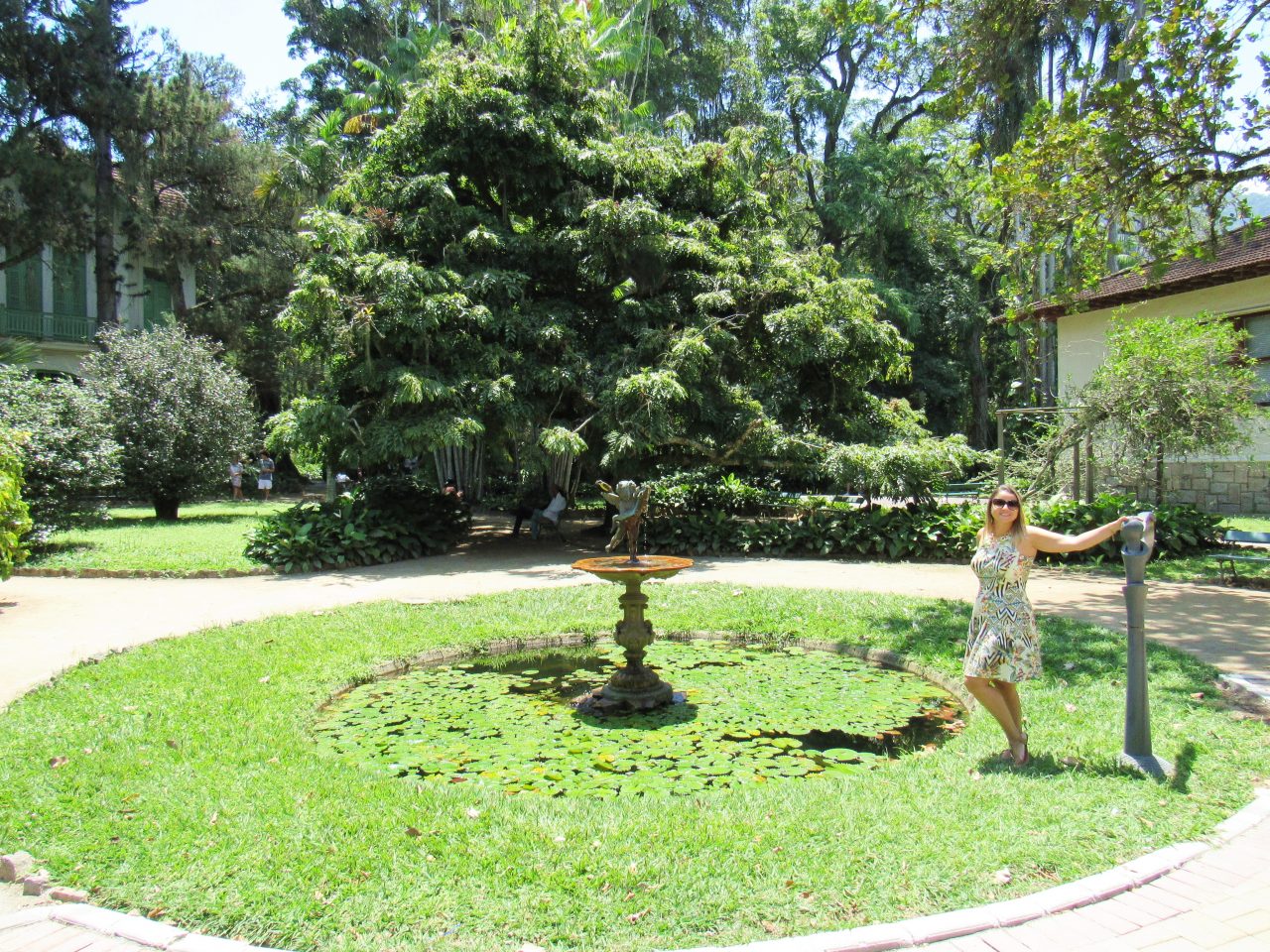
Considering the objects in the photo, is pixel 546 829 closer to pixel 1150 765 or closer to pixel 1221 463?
pixel 1150 765

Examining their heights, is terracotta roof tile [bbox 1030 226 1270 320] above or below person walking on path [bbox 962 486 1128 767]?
above

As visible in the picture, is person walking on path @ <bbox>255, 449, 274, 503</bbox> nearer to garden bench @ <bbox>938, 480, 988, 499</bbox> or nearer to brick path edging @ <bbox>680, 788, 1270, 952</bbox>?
garden bench @ <bbox>938, 480, 988, 499</bbox>

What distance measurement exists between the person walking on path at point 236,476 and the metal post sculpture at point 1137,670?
2060 centimetres

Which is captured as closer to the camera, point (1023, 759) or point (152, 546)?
point (1023, 759)

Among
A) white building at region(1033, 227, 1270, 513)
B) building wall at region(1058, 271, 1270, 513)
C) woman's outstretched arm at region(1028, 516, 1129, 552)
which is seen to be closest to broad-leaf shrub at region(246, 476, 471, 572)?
woman's outstretched arm at region(1028, 516, 1129, 552)

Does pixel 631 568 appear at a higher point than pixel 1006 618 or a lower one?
higher

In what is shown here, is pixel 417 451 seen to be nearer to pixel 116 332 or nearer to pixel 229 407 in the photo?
pixel 229 407

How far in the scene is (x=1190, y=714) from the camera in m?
5.57

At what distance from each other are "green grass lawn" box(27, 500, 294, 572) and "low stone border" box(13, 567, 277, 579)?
0.20 feet

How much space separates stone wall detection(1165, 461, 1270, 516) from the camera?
17.4m

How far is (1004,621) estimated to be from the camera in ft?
15.6

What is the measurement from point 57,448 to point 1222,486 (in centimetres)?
2174

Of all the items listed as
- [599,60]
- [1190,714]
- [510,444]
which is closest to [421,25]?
[599,60]

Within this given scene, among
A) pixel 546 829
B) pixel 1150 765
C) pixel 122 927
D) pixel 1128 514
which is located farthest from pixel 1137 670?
pixel 1128 514
